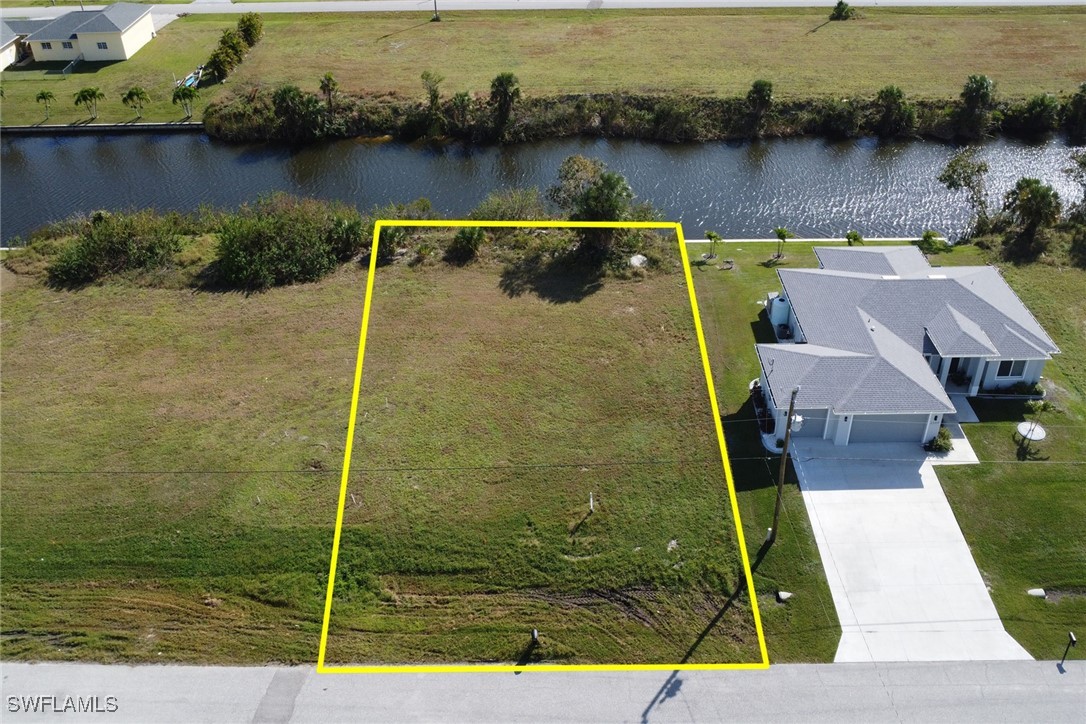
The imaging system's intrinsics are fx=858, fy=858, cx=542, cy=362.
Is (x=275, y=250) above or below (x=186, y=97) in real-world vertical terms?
below

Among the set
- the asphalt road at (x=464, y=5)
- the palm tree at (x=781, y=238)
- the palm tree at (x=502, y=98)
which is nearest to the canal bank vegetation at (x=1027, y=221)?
the palm tree at (x=781, y=238)

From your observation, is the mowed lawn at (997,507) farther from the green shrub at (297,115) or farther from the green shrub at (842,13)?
the green shrub at (842,13)

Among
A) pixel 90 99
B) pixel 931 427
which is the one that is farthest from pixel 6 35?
pixel 931 427

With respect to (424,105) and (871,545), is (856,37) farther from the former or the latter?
(871,545)

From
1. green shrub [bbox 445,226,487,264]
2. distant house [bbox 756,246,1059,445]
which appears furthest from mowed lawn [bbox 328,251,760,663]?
distant house [bbox 756,246,1059,445]

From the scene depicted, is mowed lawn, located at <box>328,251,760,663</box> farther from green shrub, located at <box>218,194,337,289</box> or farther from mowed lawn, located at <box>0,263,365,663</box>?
green shrub, located at <box>218,194,337,289</box>

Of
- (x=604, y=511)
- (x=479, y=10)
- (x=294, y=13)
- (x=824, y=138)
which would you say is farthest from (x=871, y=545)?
(x=294, y=13)

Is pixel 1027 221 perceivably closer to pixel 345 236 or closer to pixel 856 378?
pixel 856 378
